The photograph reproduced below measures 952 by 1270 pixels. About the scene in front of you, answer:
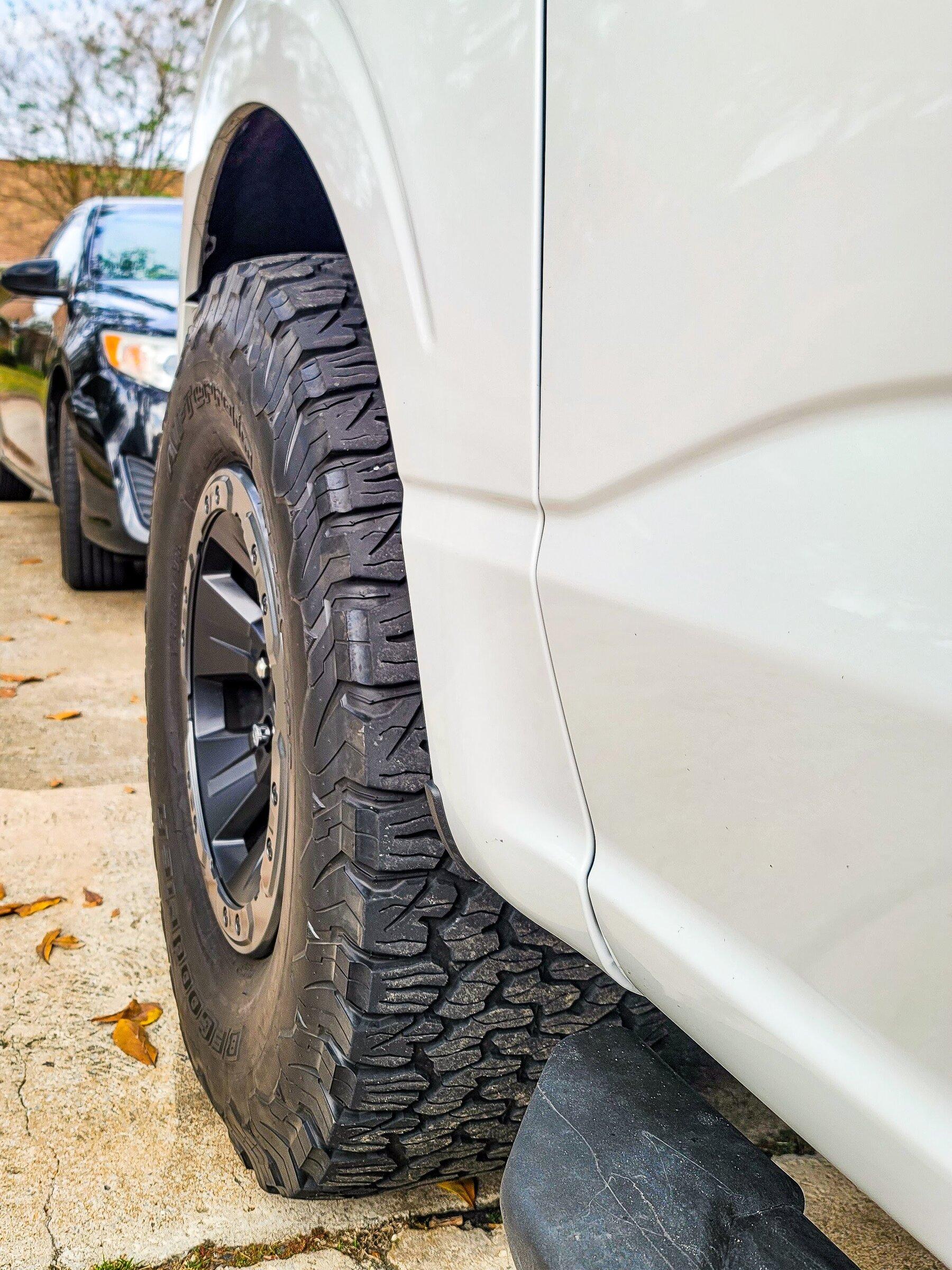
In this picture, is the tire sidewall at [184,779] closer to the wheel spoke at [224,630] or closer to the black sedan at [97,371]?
the wheel spoke at [224,630]

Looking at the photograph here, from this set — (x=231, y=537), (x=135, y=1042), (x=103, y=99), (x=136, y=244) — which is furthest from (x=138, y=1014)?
(x=103, y=99)

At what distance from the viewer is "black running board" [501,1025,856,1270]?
2.68 ft

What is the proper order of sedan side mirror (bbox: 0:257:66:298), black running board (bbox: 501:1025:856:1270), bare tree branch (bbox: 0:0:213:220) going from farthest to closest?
bare tree branch (bbox: 0:0:213:220)
sedan side mirror (bbox: 0:257:66:298)
black running board (bbox: 501:1025:856:1270)

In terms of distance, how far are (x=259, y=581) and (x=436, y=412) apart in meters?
0.45

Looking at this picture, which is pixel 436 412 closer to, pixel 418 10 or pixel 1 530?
pixel 418 10

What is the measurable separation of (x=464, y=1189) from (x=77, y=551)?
→ 11.6ft

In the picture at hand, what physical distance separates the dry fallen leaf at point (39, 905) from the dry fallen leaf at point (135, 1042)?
16.3 inches

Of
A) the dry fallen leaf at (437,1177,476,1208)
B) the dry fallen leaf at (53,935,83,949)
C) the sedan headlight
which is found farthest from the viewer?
the sedan headlight

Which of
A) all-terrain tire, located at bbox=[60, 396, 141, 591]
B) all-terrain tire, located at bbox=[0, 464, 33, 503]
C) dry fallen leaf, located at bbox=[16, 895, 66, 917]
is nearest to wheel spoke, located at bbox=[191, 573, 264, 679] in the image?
dry fallen leaf, located at bbox=[16, 895, 66, 917]

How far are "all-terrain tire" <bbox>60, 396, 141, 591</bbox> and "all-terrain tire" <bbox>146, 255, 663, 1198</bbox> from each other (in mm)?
3256

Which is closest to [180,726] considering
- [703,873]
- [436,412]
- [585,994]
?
[585,994]

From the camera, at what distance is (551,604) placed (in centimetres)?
81

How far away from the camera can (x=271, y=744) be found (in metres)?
1.54

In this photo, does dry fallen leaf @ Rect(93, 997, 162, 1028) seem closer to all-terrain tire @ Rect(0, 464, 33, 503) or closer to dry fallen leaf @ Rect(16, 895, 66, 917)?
dry fallen leaf @ Rect(16, 895, 66, 917)
